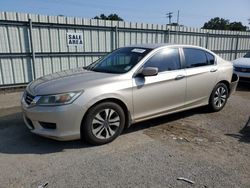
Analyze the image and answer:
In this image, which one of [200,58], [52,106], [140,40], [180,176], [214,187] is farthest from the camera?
[140,40]

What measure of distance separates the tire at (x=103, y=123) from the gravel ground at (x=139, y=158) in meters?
0.15

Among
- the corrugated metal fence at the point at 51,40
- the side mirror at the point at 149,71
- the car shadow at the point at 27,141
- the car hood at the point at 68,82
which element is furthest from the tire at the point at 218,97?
the corrugated metal fence at the point at 51,40

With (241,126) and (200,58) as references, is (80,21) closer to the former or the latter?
(200,58)

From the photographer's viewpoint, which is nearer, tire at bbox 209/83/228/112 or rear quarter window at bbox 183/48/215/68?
rear quarter window at bbox 183/48/215/68

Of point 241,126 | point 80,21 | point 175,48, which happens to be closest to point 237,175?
point 241,126

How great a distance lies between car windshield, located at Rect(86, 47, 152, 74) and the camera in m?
4.16

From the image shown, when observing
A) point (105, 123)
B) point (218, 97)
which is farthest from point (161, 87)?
point (218, 97)

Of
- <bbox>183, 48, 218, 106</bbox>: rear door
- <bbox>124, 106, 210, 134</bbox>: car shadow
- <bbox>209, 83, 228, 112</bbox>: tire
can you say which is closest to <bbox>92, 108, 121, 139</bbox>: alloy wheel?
<bbox>124, 106, 210, 134</bbox>: car shadow

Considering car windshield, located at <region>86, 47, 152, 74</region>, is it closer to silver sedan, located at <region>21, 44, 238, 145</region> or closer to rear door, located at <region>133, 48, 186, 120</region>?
silver sedan, located at <region>21, 44, 238, 145</region>

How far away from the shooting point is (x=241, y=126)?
15.2 ft

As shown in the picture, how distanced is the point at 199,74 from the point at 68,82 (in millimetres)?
2725

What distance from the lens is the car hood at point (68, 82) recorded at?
3.49 metres

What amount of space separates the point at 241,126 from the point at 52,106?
3629 mm

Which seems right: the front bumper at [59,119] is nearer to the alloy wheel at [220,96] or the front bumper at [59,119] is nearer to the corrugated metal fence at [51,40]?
the alloy wheel at [220,96]
